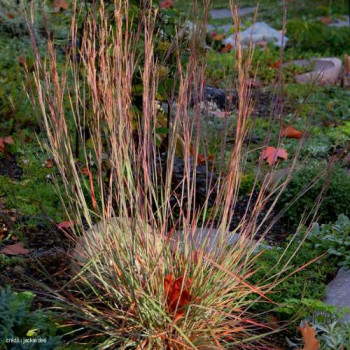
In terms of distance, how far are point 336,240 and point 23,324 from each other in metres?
1.80

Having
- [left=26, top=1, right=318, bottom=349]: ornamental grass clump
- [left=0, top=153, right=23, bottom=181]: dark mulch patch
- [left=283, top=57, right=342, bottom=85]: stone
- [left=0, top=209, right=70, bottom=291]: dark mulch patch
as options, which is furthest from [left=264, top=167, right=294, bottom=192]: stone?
[left=283, top=57, right=342, bottom=85]: stone

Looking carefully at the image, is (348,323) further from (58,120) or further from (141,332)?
(58,120)

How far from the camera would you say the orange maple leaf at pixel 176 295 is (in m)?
2.72

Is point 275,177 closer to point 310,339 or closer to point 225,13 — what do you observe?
point 310,339

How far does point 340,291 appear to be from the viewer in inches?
131

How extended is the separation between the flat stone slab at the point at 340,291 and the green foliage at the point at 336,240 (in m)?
0.07

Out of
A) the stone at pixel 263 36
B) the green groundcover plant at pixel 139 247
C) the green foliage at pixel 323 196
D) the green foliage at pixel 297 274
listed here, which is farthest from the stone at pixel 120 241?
the stone at pixel 263 36

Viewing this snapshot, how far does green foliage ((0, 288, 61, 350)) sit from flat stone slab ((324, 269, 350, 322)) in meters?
Answer: 1.34

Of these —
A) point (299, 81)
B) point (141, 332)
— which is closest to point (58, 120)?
point (141, 332)

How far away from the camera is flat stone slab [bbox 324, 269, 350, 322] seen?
10.5ft

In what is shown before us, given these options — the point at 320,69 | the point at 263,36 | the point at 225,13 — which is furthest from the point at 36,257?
the point at 225,13

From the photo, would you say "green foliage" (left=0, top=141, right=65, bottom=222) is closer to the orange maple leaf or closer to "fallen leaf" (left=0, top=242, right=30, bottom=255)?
"fallen leaf" (left=0, top=242, right=30, bottom=255)

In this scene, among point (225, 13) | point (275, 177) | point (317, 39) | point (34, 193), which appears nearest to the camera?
point (275, 177)

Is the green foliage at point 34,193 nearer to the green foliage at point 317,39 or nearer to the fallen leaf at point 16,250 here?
the fallen leaf at point 16,250
